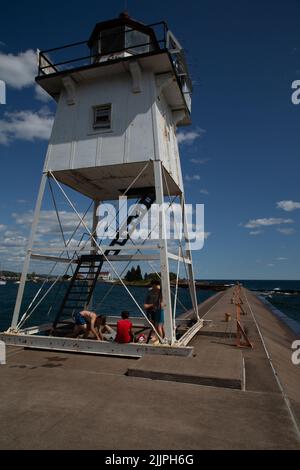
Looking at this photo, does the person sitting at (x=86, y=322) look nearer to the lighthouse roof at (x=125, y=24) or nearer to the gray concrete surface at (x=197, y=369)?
the gray concrete surface at (x=197, y=369)

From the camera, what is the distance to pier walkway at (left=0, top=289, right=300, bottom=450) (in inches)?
156

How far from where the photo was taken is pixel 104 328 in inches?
454

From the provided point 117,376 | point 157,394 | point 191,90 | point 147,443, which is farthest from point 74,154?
point 147,443

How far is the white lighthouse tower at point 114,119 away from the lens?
1061 centimetres

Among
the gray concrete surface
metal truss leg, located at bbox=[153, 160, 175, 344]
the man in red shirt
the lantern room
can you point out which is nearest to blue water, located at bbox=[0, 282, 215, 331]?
the man in red shirt

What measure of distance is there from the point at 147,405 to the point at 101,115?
9.69 metres

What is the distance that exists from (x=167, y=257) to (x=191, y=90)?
8120mm

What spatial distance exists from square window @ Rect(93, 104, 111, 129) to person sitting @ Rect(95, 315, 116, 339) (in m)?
A: 6.60

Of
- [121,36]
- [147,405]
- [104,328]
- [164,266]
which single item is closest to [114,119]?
[121,36]

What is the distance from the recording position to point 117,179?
1226 centimetres

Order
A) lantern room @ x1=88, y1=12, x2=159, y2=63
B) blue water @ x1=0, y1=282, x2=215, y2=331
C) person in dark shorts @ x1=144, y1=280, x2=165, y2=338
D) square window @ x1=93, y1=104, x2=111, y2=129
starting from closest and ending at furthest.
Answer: person in dark shorts @ x1=144, y1=280, x2=165, y2=338
square window @ x1=93, y1=104, x2=111, y2=129
lantern room @ x1=88, y1=12, x2=159, y2=63
blue water @ x1=0, y1=282, x2=215, y2=331

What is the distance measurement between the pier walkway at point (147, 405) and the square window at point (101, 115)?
783cm

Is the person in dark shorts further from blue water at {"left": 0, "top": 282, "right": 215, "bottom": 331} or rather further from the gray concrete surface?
blue water at {"left": 0, "top": 282, "right": 215, "bottom": 331}

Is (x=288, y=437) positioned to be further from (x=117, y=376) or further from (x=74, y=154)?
(x=74, y=154)
